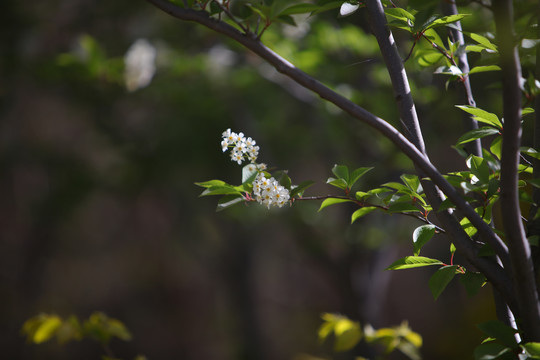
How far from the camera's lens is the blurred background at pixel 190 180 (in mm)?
1946

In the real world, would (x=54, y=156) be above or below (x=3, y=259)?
above

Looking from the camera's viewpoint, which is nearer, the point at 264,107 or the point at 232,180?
the point at 264,107

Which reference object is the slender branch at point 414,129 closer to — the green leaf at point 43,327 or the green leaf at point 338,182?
the green leaf at point 338,182

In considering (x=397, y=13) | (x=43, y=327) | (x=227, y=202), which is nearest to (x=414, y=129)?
(x=397, y=13)

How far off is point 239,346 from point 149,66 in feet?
8.73

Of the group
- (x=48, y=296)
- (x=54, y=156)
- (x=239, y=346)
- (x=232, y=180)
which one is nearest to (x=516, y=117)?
(x=232, y=180)

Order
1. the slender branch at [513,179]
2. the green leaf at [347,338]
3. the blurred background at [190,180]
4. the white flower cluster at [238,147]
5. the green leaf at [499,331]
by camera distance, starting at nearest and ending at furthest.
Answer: the slender branch at [513,179]
the green leaf at [499,331]
the white flower cluster at [238,147]
the green leaf at [347,338]
the blurred background at [190,180]

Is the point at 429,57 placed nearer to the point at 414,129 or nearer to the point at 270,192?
the point at 414,129

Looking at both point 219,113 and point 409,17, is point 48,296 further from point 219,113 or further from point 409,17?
point 409,17

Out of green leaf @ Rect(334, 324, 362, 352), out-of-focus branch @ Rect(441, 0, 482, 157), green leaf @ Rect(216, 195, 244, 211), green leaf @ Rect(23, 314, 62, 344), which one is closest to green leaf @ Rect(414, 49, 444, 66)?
out-of-focus branch @ Rect(441, 0, 482, 157)

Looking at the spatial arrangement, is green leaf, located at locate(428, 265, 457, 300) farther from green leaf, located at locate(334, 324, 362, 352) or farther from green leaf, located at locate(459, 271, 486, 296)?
green leaf, located at locate(334, 324, 362, 352)

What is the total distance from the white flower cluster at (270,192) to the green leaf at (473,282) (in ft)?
0.89

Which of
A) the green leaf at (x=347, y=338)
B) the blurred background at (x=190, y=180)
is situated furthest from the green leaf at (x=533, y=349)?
the blurred background at (x=190, y=180)

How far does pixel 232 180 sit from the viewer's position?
9.87ft
